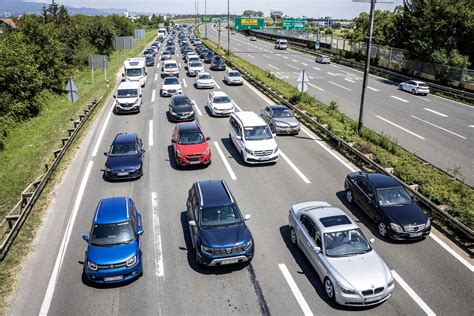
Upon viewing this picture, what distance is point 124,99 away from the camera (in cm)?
2855

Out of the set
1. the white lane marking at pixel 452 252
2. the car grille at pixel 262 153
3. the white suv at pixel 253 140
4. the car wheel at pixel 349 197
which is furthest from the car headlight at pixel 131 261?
the white lane marking at pixel 452 252

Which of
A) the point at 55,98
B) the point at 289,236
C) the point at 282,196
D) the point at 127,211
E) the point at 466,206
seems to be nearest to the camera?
the point at 127,211

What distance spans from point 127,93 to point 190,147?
1251cm

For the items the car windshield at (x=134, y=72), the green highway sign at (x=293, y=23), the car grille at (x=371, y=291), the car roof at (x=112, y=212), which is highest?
the green highway sign at (x=293, y=23)

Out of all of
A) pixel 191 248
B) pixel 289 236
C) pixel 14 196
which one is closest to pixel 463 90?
pixel 289 236

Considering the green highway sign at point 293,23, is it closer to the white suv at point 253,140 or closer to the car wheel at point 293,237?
the white suv at point 253,140

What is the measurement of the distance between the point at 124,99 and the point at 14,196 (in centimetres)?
1270

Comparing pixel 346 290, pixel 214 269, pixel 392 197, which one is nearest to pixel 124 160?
pixel 214 269

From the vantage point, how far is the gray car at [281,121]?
2420 centimetres

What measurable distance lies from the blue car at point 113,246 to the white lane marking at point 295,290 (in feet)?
13.9

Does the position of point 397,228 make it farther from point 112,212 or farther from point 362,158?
point 112,212

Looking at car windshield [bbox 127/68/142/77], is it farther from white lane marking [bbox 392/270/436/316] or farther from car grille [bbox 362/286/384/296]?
car grille [bbox 362/286/384/296]

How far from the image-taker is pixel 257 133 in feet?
66.6

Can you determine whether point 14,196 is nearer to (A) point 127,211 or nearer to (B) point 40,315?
(A) point 127,211
